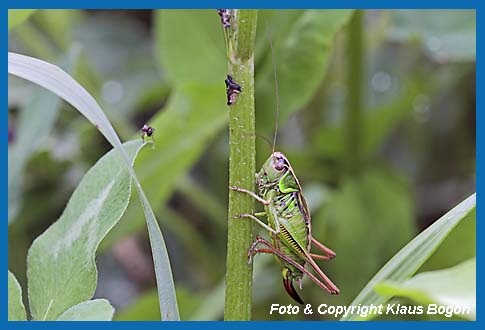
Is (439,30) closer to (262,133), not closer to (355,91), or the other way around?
(355,91)

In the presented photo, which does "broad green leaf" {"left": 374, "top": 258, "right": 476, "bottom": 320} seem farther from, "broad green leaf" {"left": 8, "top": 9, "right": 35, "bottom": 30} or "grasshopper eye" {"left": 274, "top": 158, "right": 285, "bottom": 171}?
"broad green leaf" {"left": 8, "top": 9, "right": 35, "bottom": 30}

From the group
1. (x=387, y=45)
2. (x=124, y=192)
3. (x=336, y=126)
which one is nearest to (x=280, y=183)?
(x=124, y=192)

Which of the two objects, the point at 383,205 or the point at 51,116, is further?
the point at 383,205

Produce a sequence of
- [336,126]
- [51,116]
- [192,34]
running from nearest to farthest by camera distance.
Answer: [51,116]
[192,34]
[336,126]

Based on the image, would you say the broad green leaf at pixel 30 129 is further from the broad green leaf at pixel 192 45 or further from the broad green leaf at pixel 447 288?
the broad green leaf at pixel 447 288

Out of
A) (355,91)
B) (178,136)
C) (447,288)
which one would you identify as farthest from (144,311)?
(447,288)

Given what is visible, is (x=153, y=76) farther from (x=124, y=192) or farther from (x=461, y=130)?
(x=124, y=192)
